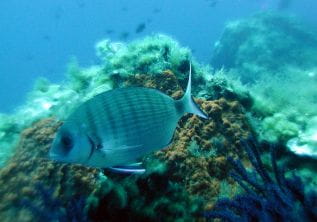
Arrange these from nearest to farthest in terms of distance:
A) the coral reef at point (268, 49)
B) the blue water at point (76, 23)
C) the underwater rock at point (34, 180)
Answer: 1. the underwater rock at point (34, 180)
2. the coral reef at point (268, 49)
3. the blue water at point (76, 23)

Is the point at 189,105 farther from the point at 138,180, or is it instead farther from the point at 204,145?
the point at 204,145

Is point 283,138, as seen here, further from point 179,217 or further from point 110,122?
point 110,122

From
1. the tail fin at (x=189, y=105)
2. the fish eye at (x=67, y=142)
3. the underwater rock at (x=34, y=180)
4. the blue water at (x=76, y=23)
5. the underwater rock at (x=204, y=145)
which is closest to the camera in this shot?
the fish eye at (x=67, y=142)

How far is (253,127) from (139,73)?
1953mm

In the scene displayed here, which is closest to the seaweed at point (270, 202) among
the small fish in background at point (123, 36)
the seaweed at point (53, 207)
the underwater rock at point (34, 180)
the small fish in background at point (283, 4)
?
the seaweed at point (53, 207)

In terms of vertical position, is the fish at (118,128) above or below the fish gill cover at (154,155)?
below

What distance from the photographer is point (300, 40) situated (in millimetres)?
20016

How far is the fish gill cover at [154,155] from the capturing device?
332 cm

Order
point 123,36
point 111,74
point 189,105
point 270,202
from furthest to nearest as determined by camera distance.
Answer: point 123,36 → point 111,74 → point 270,202 → point 189,105

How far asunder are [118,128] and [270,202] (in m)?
1.58

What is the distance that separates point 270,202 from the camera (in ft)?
A: 9.16

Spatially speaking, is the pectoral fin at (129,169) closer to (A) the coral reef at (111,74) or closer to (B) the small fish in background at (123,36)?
(A) the coral reef at (111,74)

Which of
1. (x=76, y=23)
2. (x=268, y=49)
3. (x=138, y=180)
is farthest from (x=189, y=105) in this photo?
(x=76, y=23)

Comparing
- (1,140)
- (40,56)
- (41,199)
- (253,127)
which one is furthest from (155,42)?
(40,56)
